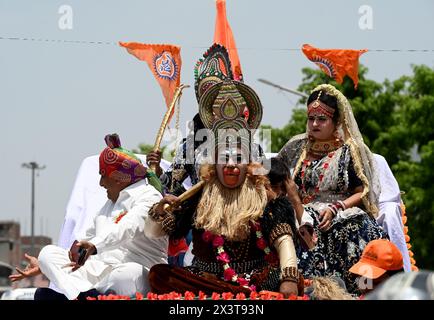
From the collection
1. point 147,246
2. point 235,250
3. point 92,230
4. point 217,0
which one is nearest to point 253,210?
point 235,250

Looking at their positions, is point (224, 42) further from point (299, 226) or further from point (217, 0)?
point (299, 226)

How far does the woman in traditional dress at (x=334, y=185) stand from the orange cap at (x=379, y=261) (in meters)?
0.89

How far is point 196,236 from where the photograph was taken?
5977 mm

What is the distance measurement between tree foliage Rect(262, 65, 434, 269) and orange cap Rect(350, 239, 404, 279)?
11.4 m

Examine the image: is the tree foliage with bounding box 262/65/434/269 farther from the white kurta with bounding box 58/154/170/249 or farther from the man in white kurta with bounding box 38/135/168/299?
the man in white kurta with bounding box 38/135/168/299

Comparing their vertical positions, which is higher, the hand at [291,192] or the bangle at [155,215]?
the hand at [291,192]

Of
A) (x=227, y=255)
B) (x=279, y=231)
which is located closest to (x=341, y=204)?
(x=279, y=231)

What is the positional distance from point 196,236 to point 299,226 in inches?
24.1

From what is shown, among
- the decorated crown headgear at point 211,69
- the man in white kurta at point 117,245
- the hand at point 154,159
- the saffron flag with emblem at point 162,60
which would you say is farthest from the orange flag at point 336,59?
the man in white kurta at point 117,245

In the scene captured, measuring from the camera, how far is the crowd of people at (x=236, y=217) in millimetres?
5773

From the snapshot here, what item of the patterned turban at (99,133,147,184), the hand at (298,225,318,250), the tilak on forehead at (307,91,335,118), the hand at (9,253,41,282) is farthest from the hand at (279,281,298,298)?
the tilak on forehead at (307,91,335,118)

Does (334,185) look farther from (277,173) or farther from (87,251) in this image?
(87,251)

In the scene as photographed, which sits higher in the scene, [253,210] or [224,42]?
[224,42]

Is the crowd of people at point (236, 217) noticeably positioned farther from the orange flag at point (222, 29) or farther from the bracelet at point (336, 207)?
the orange flag at point (222, 29)
